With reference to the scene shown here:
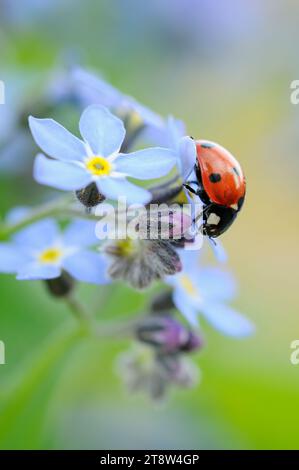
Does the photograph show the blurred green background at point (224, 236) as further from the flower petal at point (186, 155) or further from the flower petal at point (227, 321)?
the flower petal at point (186, 155)

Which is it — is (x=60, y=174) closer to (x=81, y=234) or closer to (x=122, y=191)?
(x=122, y=191)

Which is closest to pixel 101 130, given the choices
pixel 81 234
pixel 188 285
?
pixel 81 234

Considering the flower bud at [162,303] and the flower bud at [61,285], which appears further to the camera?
the flower bud at [162,303]

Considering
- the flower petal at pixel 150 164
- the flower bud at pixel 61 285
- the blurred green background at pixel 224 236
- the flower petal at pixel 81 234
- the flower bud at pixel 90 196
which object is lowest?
the flower bud at pixel 90 196

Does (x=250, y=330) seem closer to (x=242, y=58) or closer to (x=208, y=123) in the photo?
(x=208, y=123)

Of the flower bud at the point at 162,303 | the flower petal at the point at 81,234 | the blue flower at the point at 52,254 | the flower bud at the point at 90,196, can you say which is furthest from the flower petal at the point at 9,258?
the flower bud at the point at 162,303

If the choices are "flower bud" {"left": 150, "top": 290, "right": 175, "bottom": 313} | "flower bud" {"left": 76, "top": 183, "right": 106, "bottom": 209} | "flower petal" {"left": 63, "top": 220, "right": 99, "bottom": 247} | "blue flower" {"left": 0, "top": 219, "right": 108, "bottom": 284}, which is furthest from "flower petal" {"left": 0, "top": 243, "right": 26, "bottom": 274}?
"flower bud" {"left": 150, "top": 290, "right": 175, "bottom": 313}

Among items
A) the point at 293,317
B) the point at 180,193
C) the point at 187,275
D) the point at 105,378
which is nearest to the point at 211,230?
the point at 180,193
